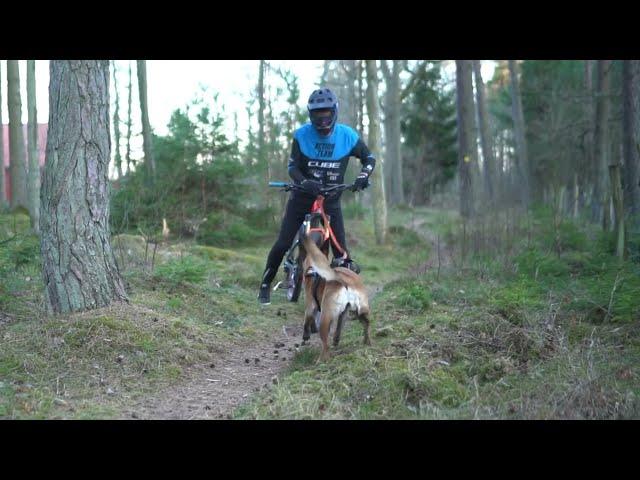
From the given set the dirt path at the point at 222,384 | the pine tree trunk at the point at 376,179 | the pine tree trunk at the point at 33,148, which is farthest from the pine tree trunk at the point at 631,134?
the pine tree trunk at the point at 33,148

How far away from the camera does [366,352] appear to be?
588 centimetres

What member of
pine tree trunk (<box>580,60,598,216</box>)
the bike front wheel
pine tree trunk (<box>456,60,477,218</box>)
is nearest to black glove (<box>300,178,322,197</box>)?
the bike front wheel

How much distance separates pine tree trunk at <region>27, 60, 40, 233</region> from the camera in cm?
1279

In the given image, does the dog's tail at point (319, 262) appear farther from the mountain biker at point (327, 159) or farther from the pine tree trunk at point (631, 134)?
the pine tree trunk at point (631, 134)

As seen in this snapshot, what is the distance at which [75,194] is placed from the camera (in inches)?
259

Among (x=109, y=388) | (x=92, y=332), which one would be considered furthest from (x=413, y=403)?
(x=92, y=332)

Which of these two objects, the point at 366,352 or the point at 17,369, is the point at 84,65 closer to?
the point at 17,369

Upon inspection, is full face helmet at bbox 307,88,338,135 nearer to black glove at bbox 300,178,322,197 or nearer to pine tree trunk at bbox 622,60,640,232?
black glove at bbox 300,178,322,197

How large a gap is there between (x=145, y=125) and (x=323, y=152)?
12.2 metres

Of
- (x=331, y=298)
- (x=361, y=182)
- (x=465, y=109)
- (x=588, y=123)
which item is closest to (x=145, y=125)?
(x=465, y=109)

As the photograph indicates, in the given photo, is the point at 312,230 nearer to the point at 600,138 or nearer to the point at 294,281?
the point at 294,281

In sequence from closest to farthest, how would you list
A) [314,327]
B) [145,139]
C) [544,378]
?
[544,378]
[314,327]
[145,139]
